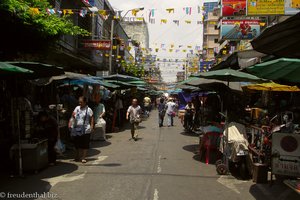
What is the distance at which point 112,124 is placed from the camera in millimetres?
18891

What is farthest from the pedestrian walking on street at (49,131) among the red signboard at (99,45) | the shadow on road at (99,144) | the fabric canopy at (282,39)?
the red signboard at (99,45)

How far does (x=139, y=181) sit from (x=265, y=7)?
44.8 ft

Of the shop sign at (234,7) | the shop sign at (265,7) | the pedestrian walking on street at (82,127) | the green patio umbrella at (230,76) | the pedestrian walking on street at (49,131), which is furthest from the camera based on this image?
the shop sign at (234,7)

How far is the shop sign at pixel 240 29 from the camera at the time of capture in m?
25.1

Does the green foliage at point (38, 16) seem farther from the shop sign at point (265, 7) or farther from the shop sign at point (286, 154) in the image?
the shop sign at point (265, 7)

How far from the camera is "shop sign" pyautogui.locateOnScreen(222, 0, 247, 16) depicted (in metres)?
22.7

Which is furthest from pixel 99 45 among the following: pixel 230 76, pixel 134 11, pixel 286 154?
pixel 286 154

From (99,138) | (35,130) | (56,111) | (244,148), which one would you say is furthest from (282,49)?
(99,138)

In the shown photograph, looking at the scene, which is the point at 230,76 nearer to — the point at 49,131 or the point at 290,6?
the point at 49,131

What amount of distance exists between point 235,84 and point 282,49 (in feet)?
15.7

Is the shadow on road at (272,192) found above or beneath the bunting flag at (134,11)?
beneath

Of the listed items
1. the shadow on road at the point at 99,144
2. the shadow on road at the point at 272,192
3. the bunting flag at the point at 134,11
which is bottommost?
the shadow on road at the point at 272,192

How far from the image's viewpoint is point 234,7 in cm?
2281

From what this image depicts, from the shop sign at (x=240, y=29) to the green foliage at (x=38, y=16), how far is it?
50.6ft
